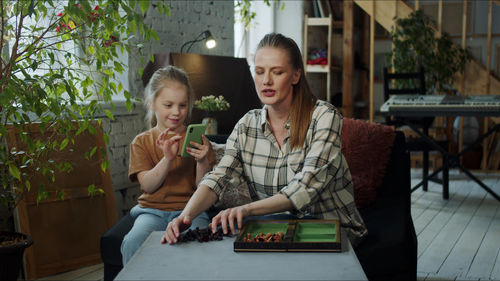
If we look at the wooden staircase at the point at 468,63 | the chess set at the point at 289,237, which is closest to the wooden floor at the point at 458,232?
the wooden staircase at the point at 468,63

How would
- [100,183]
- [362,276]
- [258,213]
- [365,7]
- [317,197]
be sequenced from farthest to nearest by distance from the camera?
[365,7]
[100,183]
[317,197]
[258,213]
[362,276]

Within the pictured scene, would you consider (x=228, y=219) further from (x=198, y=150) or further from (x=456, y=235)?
(x=456, y=235)

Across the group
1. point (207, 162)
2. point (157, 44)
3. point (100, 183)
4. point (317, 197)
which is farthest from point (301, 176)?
point (157, 44)

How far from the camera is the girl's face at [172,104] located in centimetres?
225

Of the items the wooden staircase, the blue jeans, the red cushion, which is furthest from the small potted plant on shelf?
the wooden staircase

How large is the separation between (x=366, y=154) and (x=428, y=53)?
151 inches

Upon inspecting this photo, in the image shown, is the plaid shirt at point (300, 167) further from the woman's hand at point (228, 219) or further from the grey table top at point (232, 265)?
the grey table top at point (232, 265)

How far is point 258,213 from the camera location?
66.2 inches

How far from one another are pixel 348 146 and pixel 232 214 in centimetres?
107

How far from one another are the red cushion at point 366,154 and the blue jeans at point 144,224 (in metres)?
0.72

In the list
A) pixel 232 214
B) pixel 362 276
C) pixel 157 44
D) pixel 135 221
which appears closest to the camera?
pixel 362 276

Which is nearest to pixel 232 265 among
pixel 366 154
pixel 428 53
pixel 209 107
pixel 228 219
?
pixel 228 219

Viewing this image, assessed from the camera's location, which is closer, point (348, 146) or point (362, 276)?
point (362, 276)

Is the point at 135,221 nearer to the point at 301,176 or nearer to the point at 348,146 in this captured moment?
the point at 301,176
